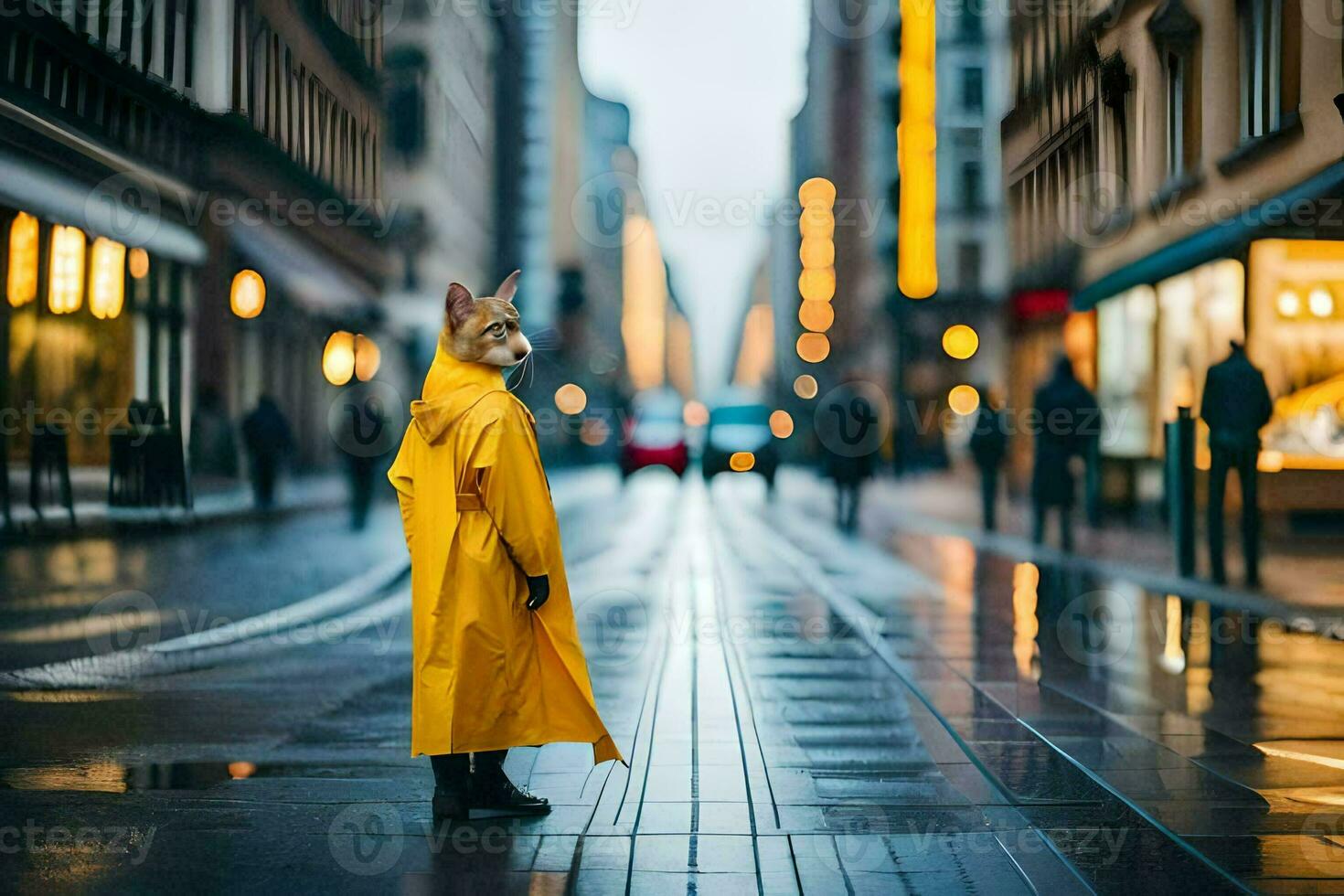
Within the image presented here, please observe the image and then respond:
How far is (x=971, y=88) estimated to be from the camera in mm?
50375

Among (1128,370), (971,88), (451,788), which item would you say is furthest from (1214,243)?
(971,88)

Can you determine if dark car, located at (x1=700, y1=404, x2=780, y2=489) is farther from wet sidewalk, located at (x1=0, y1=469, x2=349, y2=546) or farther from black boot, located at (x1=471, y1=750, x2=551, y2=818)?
black boot, located at (x1=471, y1=750, x2=551, y2=818)

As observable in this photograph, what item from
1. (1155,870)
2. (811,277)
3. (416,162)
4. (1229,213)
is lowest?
(1155,870)

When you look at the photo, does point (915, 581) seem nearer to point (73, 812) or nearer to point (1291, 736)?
point (1291, 736)

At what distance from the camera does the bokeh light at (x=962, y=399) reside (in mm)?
48000

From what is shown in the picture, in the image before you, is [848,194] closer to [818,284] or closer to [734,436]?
[818,284]

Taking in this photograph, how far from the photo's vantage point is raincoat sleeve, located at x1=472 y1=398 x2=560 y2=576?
495 cm

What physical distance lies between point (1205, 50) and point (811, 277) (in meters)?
103

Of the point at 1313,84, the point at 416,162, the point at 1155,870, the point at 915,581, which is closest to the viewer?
the point at 1155,870

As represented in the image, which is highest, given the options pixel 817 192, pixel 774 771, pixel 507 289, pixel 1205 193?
pixel 817 192

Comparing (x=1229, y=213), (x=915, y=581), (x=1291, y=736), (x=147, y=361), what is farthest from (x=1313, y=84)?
(x=147, y=361)

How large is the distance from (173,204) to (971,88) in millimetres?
42839

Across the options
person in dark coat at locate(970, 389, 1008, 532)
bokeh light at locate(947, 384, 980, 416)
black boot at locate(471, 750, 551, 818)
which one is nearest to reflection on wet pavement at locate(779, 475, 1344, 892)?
black boot at locate(471, 750, 551, 818)

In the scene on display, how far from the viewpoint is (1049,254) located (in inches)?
902
